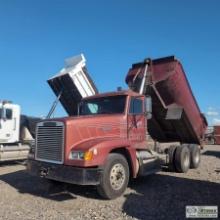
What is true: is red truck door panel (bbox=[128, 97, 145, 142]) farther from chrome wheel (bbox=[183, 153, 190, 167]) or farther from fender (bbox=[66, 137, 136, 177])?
chrome wheel (bbox=[183, 153, 190, 167])

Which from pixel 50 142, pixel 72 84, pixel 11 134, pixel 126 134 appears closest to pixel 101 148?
pixel 50 142

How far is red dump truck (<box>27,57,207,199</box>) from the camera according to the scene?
794 centimetres

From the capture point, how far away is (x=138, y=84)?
37.1ft

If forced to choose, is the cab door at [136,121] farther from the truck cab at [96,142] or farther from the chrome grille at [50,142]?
the chrome grille at [50,142]

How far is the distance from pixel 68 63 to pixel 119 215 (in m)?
7.65

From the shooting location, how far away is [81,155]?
7777 millimetres

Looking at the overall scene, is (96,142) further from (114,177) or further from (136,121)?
(136,121)

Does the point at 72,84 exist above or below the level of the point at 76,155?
above

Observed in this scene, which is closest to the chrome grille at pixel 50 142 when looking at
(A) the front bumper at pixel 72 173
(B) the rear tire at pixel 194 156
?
(A) the front bumper at pixel 72 173

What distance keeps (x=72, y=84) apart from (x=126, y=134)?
3.76 meters

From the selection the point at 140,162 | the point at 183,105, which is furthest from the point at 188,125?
the point at 140,162

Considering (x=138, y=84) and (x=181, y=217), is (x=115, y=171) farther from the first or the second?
(x=138, y=84)

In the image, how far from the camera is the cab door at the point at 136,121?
9.70 m

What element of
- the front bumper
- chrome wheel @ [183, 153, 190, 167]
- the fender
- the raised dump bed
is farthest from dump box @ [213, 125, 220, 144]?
the front bumper
